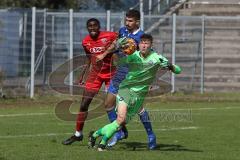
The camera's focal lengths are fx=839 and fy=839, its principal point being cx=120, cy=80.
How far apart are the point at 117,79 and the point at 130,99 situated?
4.39 ft

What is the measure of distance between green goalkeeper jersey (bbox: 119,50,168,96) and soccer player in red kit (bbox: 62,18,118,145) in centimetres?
123

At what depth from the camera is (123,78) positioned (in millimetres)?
14477

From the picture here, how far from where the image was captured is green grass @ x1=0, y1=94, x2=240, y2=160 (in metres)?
12.9

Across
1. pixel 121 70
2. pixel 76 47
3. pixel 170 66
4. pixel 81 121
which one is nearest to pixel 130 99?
pixel 170 66

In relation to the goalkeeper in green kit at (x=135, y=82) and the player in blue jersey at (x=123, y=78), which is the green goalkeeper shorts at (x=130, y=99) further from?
the player in blue jersey at (x=123, y=78)

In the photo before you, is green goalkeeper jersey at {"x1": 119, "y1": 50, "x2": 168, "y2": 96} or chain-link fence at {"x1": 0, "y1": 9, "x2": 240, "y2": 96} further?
chain-link fence at {"x1": 0, "y1": 9, "x2": 240, "y2": 96}

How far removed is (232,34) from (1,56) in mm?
9297

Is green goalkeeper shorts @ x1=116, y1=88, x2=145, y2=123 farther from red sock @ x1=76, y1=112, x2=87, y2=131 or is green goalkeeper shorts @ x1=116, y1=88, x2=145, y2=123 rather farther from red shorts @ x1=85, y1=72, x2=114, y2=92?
red shorts @ x1=85, y1=72, x2=114, y2=92

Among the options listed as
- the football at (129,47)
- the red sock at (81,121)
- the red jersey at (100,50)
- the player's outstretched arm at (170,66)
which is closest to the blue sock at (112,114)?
the red sock at (81,121)

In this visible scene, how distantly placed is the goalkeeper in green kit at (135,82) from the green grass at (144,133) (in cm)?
38

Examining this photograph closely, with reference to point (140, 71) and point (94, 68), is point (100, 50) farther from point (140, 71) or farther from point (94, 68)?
point (140, 71)

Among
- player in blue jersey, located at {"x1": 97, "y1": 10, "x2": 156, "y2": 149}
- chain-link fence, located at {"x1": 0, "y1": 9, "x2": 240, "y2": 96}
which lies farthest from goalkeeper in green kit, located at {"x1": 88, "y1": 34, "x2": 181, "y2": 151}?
chain-link fence, located at {"x1": 0, "y1": 9, "x2": 240, "y2": 96}

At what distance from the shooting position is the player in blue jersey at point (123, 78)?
553 inches

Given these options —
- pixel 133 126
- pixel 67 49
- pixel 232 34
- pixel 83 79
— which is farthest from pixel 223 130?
pixel 232 34
